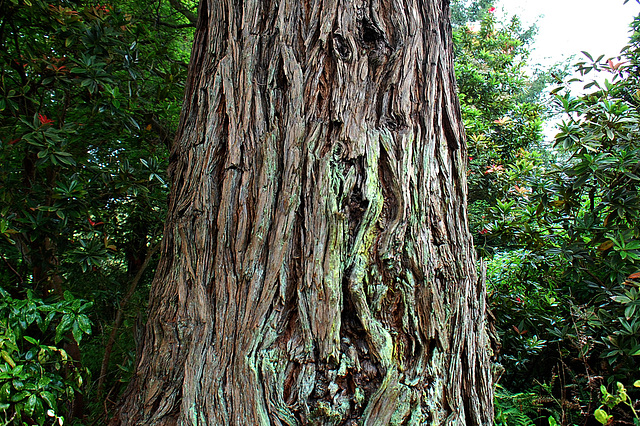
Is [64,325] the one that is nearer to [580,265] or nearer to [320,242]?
[320,242]

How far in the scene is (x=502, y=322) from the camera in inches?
123

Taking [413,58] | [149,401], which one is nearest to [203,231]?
[149,401]

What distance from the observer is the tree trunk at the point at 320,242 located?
1.21m

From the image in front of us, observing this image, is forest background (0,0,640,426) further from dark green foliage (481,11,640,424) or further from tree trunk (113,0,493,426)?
tree trunk (113,0,493,426)

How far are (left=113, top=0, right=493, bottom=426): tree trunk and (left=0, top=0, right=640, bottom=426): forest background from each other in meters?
0.39

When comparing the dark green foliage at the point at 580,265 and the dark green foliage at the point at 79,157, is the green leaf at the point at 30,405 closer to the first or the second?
the dark green foliage at the point at 79,157

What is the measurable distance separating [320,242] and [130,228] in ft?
8.57

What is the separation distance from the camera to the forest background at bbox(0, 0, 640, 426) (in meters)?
2.10

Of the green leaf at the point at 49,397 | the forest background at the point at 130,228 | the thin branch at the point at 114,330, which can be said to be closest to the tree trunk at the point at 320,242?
the forest background at the point at 130,228

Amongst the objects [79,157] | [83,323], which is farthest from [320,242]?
[79,157]

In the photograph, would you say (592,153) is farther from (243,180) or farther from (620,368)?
(243,180)

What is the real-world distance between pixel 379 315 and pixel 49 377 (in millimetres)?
1853

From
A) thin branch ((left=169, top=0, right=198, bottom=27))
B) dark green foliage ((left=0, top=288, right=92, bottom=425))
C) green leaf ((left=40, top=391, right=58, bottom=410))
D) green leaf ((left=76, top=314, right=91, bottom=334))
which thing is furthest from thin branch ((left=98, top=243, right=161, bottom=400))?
thin branch ((left=169, top=0, right=198, bottom=27))

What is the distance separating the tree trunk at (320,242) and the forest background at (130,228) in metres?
0.39
